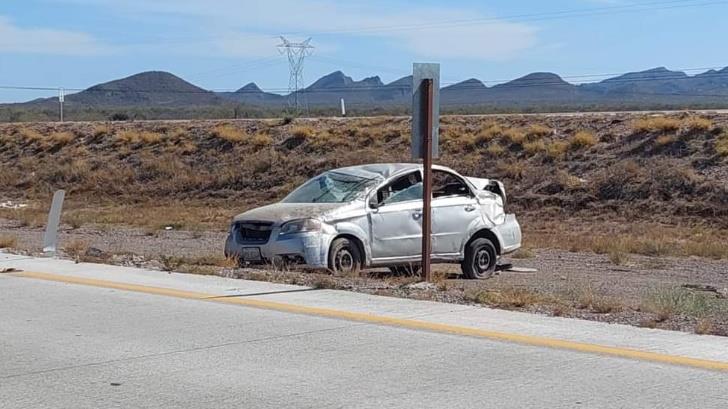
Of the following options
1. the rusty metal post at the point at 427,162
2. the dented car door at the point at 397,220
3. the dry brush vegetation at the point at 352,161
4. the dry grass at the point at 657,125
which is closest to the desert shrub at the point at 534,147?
the dry brush vegetation at the point at 352,161

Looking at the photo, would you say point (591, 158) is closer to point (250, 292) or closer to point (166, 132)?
point (166, 132)

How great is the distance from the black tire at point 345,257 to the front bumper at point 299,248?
11 cm

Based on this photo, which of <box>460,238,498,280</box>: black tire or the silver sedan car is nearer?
the silver sedan car

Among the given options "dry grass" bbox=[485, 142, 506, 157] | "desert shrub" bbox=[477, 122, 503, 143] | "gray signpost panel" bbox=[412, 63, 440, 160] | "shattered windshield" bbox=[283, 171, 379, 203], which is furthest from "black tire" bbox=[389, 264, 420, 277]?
"desert shrub" bbox=[477, 122, 503, 143]

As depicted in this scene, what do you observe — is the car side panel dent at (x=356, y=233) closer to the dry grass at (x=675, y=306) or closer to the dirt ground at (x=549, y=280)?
the dirt ground at (x=549, y=280)

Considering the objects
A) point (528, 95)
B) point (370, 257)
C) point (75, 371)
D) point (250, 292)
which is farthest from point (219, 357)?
point (528, 95)

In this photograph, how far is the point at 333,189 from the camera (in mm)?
16297

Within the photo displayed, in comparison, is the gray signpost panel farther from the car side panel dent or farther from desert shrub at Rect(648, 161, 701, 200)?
desert shrub at Rect(648, 161, 701, 200)

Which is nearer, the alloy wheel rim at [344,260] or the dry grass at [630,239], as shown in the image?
the alloy wheel rim at [344,260]

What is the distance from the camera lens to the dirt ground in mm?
11453

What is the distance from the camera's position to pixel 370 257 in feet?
51.5

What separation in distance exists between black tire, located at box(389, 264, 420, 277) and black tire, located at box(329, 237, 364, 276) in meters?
0.90

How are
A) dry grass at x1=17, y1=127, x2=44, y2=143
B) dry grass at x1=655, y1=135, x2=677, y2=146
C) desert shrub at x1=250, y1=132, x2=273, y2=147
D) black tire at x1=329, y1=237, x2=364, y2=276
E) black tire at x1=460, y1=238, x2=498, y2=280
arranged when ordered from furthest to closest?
1. dry grass at x1=17, y1=127, x2=44, y2=143
2. desert shrub at x1=250, y1=132, x2=273, y2=147
3. dry grass at x1=655, y1=135, x2=677, y2=146
4. black tire at x1=460, y1=238, x2=498, y2=280
5. black tire at x1=329, y1=237, x2=364, y2=276

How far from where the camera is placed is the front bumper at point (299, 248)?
15.0 m
